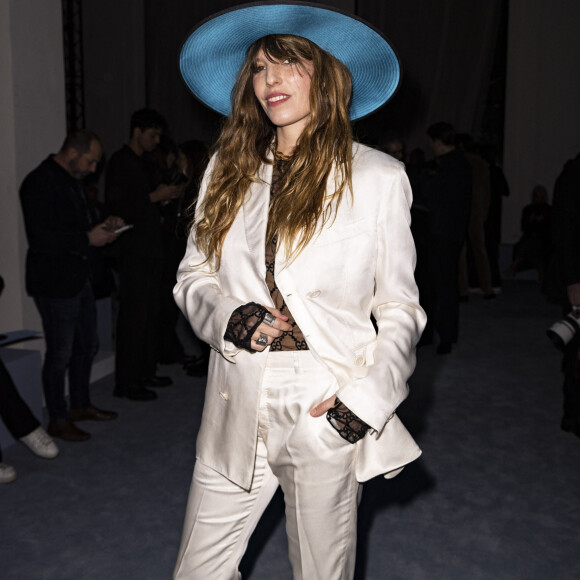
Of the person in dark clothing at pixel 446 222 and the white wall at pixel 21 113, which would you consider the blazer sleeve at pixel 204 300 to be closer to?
the white wall at pixel 21 113

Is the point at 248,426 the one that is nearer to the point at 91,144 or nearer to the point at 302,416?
the point at 302,416

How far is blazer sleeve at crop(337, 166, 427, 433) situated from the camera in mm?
1472

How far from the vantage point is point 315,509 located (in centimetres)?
152

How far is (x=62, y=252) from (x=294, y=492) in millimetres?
2642

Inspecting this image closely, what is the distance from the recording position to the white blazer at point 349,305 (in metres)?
1.51

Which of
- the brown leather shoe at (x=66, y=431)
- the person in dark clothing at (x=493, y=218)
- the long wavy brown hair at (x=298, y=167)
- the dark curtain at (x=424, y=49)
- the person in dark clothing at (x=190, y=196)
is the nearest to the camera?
the long wavy brown hair at (x=298, y=167)

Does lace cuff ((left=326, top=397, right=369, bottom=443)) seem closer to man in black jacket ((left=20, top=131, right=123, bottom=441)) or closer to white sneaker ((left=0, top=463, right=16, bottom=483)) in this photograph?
white sneaker ((left=0, top=463, right=16, bottom=483))

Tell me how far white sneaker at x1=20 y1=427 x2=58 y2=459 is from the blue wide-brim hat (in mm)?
2314

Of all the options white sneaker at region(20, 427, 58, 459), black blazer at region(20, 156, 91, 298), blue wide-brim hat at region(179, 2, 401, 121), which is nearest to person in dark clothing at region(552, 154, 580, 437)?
blue wide-brim hat at region(179, 2, 401, 121)

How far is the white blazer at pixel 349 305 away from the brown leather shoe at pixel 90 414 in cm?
285

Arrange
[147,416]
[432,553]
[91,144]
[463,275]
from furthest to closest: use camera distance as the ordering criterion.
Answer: [463,275] < [147,416] < [91,144] < [432,553]

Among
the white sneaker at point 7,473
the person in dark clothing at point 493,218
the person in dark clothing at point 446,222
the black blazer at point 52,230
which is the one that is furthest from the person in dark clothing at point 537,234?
the white sneaker at point 7,473

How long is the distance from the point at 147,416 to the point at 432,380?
208 cm

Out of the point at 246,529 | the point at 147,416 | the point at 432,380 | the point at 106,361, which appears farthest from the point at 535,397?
the point at 246,529
